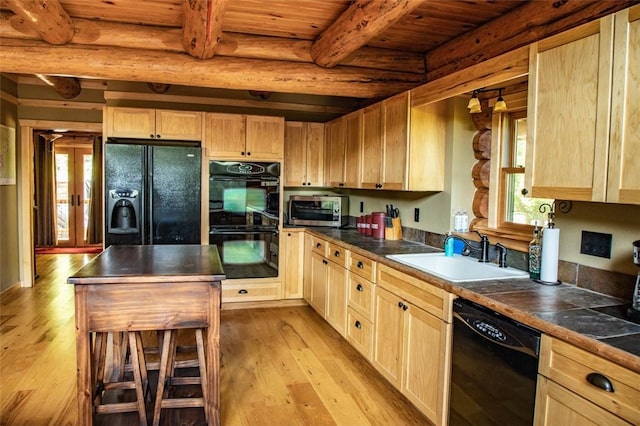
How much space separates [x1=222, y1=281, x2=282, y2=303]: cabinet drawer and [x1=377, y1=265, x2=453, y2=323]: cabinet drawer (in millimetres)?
2022

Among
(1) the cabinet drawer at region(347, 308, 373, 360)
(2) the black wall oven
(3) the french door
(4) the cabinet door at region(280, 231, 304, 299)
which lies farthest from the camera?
(3) the french door

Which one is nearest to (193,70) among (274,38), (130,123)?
(274,38)

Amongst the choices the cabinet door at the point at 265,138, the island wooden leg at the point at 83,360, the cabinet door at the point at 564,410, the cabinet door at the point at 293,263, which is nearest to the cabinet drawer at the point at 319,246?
the cabinet door at the point at 293,263

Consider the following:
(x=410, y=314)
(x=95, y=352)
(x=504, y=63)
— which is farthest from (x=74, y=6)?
(x=410, y=314)

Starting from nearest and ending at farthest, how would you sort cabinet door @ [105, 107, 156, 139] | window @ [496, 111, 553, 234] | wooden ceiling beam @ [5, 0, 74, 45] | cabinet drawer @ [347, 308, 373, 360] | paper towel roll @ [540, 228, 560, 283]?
paper towel roll @ [540, 228, 560, 283]
wooden ceiling beam @ [5, 0, 74, 45]
window @ [496, 111, 553, 234]
cabinet drawer @ [347, 308, 373, 360]
cabinet door @ [105, 107, 156, 139]

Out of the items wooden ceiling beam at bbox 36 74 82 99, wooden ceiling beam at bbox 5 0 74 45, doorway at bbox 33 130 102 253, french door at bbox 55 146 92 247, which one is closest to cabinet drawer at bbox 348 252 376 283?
wooden ceiling beam at bbox 5 0 74 45

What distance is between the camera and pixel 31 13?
2.67 meters

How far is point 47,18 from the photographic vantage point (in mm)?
2789

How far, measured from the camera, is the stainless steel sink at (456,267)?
98.0 inches

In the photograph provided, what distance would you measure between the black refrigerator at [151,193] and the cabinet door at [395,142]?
1893 mm

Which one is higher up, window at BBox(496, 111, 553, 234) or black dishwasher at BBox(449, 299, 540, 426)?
window at BBox(496, 111, 553, 234)

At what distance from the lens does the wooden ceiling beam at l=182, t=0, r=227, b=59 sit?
8.18ft

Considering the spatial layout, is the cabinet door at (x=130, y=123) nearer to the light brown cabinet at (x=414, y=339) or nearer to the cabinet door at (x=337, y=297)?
the cabinet door at (x=337, y=297)

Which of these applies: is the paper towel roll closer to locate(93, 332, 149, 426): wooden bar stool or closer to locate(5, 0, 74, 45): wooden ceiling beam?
locate(93, 332, 149, 426): wooden bar stool
